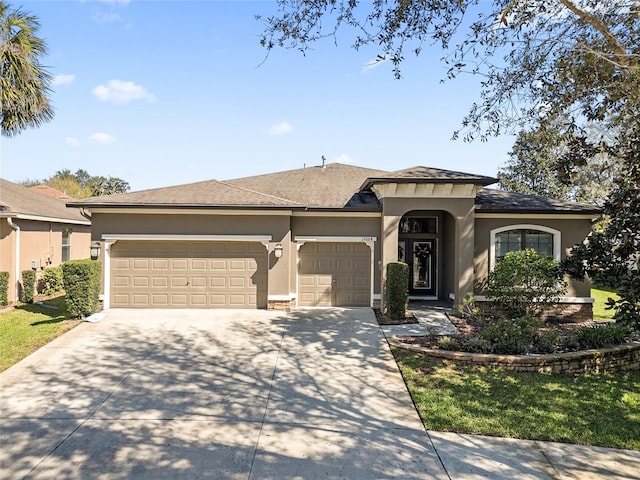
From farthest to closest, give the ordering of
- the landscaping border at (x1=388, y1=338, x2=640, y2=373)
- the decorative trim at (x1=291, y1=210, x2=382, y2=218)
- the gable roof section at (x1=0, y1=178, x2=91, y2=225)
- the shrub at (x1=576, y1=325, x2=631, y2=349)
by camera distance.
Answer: the gable roof section at (x1=0, y1=178, x2=91, y2=225) → the decorative trim at (x1=291, y1=210, x2=382, y2=218) → the shrub at (x1=576, y1=325, x2=631, y2=349) → the landscaping border at (x1=388, y1=338, x2=640, y2=373)

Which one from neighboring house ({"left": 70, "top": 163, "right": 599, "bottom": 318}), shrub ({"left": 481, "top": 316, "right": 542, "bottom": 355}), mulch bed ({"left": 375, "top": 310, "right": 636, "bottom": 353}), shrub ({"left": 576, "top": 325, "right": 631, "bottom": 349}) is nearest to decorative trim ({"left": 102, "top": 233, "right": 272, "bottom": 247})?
neighboring house ({"left": 70, "top": 163, "right": 599, "bottom": 318})

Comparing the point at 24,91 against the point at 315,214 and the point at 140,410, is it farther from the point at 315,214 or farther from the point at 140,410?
the point at 140,410

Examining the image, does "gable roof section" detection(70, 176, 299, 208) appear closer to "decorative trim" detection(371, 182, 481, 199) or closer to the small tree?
"decorative trim" detection(371, 182, 481, 199)

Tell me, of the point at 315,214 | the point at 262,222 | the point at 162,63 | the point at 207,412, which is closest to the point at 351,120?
the point at 315,214

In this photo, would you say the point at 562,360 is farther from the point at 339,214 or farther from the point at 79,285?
the point at 79,285

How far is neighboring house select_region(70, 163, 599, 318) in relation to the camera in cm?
1174

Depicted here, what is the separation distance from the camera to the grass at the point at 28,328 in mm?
8102

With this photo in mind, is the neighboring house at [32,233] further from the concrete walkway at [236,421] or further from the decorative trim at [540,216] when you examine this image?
the decorative trim at [540,216]

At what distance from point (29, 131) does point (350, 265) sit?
10314mm

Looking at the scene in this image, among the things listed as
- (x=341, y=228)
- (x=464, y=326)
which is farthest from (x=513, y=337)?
(x=341, y=228)

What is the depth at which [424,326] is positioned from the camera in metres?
10.2

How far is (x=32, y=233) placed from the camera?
14195 mm

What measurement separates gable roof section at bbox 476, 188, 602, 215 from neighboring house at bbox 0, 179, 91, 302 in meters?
14.9

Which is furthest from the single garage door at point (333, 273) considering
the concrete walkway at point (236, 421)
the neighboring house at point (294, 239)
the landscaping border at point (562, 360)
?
the landscaping border at point (562, 360)
